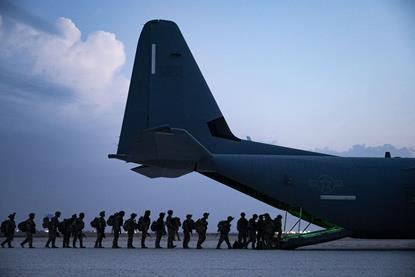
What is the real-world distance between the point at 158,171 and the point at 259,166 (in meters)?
4.13

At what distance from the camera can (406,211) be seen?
19734 millimetres

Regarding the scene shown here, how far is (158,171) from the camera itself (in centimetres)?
2092

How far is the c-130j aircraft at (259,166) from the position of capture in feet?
64.5

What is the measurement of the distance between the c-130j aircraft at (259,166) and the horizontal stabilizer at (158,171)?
0.29 feet

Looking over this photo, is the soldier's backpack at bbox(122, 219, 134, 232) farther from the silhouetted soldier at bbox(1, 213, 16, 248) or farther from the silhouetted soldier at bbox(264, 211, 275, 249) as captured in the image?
the silhouetted soldier at bbox(264, 211, 275, 249)

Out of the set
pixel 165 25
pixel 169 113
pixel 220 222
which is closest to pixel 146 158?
pixel 169 113

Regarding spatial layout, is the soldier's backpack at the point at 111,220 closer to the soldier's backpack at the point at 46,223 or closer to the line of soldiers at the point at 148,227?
the line of soldiers at the point at 148,227

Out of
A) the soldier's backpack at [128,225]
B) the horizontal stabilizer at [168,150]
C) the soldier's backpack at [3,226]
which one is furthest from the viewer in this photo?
the soldier's backpack at [3,226]

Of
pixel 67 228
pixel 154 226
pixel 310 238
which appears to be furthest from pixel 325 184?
pixel 67 228

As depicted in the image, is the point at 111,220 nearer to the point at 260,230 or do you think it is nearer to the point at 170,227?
the point at 170,227

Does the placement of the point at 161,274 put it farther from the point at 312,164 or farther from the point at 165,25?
the point at 165,25

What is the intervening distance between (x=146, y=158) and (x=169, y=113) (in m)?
2.50

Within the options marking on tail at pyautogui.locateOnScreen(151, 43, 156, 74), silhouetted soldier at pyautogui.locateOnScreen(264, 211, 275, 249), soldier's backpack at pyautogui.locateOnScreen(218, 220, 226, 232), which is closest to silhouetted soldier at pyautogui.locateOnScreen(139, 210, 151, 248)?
soldier's backpack at pyautogui.locateOnScreen(218, 220, 226, 232)

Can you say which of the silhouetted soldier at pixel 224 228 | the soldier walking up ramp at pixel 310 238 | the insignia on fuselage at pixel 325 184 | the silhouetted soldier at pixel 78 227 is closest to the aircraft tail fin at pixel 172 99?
the insignia on fuselage at pixel 325 184
